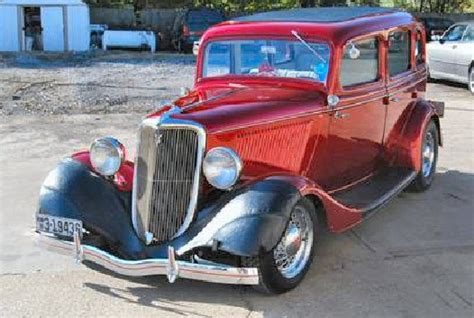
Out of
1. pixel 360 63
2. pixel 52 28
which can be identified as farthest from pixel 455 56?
pixel 52 28

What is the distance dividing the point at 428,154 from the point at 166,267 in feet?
13.1

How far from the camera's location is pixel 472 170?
7.82 metres

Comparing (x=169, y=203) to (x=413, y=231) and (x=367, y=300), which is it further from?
(x=413, y=231)

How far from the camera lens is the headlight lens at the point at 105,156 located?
16.0ft

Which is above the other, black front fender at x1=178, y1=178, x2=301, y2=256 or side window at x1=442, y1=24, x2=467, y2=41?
side window at x1=442, y1=24, x2=467, y2=41

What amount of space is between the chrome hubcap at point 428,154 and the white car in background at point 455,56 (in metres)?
7.18

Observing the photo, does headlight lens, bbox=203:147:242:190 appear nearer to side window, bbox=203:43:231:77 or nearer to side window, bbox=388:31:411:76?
side window, bbox=203:43:231:77

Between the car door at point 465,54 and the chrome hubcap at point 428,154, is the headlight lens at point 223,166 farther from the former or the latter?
the car door at point 465,54

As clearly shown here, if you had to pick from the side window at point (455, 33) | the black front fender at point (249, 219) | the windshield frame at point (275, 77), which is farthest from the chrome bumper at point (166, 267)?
the side window at point (455, 33)

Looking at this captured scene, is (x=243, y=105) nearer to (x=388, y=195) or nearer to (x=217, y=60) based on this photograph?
(x=217, y=60)

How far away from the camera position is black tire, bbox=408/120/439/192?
6.84 meters

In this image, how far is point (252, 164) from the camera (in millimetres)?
4844

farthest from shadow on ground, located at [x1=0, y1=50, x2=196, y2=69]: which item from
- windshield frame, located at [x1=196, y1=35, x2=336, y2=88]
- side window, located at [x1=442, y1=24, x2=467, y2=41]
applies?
windshield frame, located at [x1=196, y1=35, x2=336, y2=88]

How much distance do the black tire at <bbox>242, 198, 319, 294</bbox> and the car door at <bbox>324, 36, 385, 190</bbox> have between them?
3.55ft
